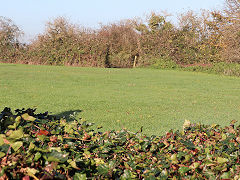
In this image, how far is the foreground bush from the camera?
5.21ft

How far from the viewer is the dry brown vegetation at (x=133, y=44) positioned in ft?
64.4

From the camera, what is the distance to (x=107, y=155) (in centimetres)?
210

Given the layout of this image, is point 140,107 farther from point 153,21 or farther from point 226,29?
point 153,21

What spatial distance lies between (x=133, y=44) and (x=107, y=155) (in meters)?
19.9

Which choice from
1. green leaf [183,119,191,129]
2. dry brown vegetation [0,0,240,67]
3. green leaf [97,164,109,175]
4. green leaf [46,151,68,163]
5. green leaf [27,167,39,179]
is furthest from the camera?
dry brown vegetation [0,0,240,67]

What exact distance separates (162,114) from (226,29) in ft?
50.4

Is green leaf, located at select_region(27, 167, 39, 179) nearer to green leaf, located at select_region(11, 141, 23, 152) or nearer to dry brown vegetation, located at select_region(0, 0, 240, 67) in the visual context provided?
green leaf, located at select_region(11, 141, 23, 152)

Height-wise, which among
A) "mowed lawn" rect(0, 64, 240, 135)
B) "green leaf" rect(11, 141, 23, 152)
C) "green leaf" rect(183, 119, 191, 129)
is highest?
"green leaf" rect(11, 141, 23, 152)

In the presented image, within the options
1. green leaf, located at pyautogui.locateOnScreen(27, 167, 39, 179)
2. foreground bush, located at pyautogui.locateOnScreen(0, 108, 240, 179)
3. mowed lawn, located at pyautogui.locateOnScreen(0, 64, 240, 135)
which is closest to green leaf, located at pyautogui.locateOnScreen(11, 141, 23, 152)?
foreground bush, located at pyautogui.locateOnScreen(0, 108, 240, 179)

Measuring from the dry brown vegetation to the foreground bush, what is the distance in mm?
17309

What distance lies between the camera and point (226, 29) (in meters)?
19.5

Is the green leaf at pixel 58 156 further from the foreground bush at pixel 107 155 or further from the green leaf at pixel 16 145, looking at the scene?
the green leaf at pixel 16 145

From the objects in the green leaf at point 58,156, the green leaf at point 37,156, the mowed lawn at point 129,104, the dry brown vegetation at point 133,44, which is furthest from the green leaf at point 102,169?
the dry brown vegetation at point 133,44

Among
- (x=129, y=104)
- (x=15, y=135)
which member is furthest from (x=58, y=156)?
(x=129, y=104)
